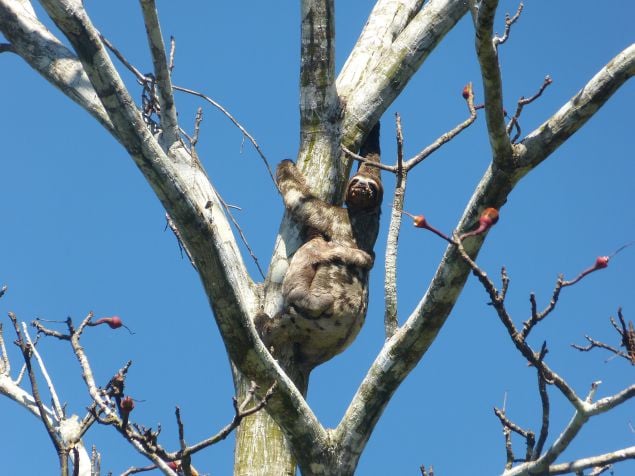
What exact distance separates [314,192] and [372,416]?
2.98m

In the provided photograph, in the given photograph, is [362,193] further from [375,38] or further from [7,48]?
[7,48]

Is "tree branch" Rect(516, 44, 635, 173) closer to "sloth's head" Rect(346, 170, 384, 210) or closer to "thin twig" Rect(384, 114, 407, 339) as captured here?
"thin twig" Rect(384, 114, 407, 339)

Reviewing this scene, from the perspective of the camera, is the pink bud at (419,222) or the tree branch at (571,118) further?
the tree branch at (571,118)

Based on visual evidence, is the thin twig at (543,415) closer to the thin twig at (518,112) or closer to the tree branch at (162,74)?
the thin twig at (518,112)

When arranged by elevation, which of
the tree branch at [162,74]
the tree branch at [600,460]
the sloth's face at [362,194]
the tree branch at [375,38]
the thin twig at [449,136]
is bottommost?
the tree branch at [600,460]

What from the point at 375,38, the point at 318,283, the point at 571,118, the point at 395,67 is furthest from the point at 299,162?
the point at 571,118

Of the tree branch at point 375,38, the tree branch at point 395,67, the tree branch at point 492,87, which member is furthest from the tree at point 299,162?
the tree branch at point 375,38

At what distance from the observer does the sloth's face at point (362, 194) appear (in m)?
10.6

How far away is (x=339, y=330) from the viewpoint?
360 inches

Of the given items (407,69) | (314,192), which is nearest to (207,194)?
(314,192)

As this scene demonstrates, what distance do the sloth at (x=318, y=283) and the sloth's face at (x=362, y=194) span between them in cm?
4

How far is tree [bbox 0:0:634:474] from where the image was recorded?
611 cm

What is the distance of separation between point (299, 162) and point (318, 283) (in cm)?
138

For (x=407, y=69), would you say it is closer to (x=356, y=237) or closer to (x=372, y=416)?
(x=356, y=237)
